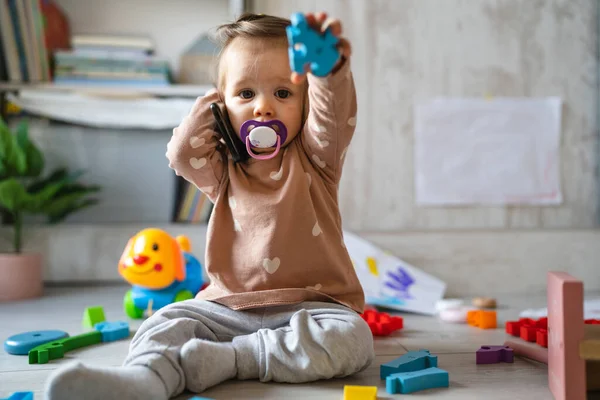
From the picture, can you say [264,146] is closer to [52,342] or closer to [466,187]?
[52,342]

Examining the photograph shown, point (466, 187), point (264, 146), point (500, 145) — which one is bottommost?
point (466, 187)

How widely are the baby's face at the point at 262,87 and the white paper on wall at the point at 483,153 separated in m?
0.92

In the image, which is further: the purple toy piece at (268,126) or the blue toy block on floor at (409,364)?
the purple toy piece at (268,126)

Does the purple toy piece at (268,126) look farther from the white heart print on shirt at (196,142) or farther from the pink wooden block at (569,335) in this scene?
the pink wooden block at (569,335)

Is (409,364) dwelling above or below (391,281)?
above

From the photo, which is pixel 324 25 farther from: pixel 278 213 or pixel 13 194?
pixel 13 194

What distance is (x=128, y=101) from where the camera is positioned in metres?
1.79

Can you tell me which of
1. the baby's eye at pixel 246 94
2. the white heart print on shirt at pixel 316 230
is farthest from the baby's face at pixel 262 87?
the white heart print on shirt at pixel 316 230

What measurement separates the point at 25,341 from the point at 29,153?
79cm

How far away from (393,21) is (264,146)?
105 cm

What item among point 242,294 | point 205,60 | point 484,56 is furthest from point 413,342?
point 205,60

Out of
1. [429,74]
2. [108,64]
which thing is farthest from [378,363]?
[108,64]

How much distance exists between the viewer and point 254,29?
0.96 m

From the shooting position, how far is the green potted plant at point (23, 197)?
1.55 metres
